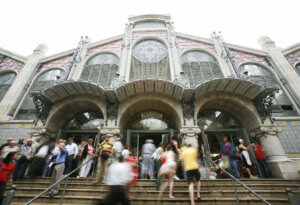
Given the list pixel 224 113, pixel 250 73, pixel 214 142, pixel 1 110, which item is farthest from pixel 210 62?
pixel 1 110

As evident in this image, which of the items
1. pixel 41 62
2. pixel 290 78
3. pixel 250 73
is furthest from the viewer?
pixel 41 62

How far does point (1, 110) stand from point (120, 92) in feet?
28.4

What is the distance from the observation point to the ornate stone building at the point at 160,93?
845cm

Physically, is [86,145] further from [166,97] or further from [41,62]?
[41,62]

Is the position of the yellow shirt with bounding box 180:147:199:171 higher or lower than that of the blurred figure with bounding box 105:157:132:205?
higher

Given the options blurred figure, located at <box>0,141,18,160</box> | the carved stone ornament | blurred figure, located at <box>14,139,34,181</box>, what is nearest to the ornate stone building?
the carved stone ornament

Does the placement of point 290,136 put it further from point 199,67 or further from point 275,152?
point 199,67

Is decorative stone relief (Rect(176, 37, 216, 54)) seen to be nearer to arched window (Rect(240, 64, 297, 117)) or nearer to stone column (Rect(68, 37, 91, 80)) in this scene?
arched window (Rect(240, 64, 297, 117))

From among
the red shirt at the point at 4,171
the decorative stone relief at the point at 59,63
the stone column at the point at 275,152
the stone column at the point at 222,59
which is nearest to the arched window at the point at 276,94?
the stone column at the point at 222,59

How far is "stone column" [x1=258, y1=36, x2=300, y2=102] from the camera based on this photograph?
10242mm

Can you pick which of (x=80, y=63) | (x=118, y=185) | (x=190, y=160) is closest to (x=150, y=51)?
(x=80, y=63)

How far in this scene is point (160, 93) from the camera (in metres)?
9.27

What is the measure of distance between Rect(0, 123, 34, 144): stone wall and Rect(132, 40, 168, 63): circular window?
9.04 m

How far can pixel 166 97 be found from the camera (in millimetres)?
9234
